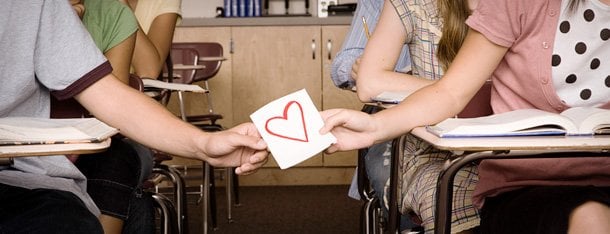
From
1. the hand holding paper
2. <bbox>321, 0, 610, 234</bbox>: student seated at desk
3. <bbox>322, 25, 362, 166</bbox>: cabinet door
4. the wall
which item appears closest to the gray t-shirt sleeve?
the hand holding paper

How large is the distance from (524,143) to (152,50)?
281 centimetres

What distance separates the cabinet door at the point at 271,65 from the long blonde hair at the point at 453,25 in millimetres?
4152

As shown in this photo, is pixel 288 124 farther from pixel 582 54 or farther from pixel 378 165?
pixel 378 165

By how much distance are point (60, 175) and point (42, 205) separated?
262 mm

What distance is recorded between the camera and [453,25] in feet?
8.04

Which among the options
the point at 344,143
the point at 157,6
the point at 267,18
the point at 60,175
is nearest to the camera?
the point at 344,143

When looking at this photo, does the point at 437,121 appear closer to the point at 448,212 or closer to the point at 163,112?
the point at 448,212

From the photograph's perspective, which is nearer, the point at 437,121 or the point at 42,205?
the point at 42,205

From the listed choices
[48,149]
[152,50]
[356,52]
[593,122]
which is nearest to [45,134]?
[48,149]

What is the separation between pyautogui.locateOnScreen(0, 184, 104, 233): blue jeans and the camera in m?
1.55

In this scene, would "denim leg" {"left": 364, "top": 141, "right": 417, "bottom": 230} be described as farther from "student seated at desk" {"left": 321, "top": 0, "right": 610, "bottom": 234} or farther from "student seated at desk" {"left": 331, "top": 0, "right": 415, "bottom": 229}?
"student seated at desk" {"left": 321, "top": 0, "right": 610, "bottom": 234}

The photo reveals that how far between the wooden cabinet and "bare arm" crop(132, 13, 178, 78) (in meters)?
2.08

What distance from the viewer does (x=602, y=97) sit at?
1947mm

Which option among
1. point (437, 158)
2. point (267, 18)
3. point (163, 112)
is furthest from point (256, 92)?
point (163, 112)
